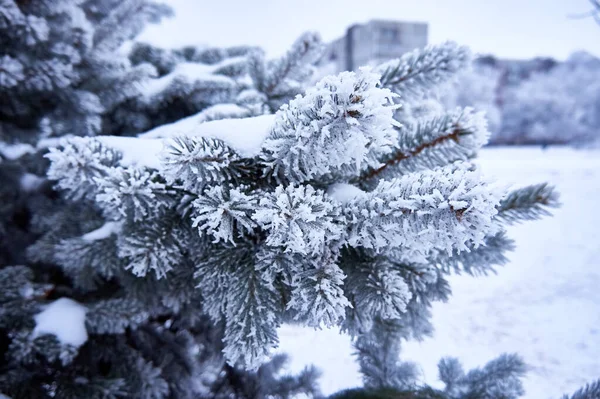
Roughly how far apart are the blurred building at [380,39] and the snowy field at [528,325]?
18.9m

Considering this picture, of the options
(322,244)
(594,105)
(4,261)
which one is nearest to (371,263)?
(322,244)

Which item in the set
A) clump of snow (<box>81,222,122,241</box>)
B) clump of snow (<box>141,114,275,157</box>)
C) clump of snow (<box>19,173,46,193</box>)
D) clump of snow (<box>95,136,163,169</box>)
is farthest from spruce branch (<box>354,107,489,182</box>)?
clump of snow (<box>19,173,46,193</box>)

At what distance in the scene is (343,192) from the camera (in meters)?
0.77

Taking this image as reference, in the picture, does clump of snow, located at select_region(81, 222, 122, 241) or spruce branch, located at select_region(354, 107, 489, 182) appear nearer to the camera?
spruce branch, located at select_region(354, 107, 489, 182)

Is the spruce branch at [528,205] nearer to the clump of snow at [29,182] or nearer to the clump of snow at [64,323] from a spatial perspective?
the clump of snow at [64,323]

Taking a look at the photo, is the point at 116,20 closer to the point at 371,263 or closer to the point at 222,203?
the point at 222,203

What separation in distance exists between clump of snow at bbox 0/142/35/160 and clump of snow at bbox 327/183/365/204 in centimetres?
155

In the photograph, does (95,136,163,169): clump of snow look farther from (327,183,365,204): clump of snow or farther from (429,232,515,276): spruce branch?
(429,232,515,276): spruce branch

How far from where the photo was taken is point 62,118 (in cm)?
162

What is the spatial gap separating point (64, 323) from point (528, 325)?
5036 millimetres

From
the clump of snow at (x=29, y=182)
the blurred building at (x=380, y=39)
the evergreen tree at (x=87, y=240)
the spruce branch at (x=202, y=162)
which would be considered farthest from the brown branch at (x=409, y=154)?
the blurred building at (x=380, y=39)

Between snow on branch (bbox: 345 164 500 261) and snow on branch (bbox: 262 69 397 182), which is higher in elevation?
snow on branch (bbox: 262 69 397 182)

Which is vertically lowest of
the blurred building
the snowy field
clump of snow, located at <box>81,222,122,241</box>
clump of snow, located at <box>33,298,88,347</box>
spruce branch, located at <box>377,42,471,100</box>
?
the snowy field

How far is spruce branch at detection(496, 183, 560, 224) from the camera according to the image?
0.86 meters
